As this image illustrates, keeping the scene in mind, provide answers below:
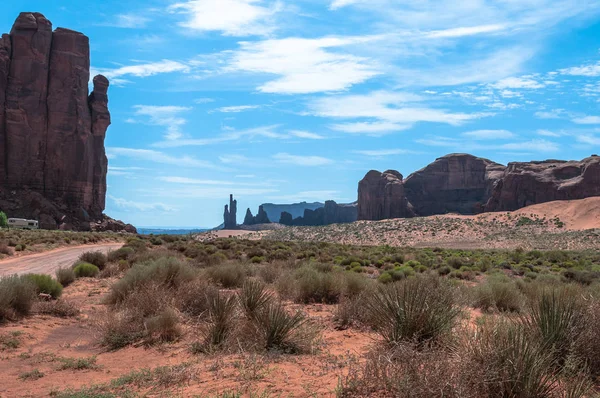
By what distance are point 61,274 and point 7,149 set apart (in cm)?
7317

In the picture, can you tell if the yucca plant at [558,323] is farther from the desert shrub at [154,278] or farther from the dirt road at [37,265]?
the dirt road at [37,265]

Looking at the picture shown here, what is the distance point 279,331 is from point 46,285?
9478 millimetres

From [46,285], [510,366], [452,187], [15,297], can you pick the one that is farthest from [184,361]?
[452,187]

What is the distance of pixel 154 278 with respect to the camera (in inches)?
560

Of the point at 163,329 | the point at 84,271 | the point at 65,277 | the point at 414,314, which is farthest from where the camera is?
the point at 84,271

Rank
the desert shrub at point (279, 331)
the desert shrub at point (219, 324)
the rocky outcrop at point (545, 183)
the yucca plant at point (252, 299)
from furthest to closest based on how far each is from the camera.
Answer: the rocky outcrop at point (545, 183) < the yucca plant at point (252, 299) < the desert shrub at point (219, 324) < the desert shrub at point (279, 331)

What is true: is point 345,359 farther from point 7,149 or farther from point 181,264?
point 7,149

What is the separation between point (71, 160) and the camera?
83.5m

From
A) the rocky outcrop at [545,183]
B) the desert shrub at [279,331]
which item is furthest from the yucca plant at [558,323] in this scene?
the rocky outcrop at [545,183]

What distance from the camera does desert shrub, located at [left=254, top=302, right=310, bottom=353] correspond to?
840cm

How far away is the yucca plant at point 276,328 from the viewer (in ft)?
27.6

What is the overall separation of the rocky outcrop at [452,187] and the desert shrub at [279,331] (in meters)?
108

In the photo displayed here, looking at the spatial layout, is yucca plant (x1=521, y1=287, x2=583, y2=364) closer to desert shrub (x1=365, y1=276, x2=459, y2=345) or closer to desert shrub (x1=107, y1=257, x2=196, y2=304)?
desert shrub (x1=365, y1=276, x2=459, y2=345)

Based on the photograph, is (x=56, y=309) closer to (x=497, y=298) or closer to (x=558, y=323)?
(x=558, y=323)
